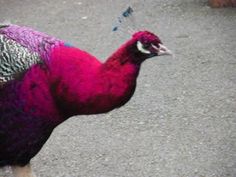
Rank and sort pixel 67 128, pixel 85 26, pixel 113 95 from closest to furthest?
1. pixel 113 95
2. pixel 67 128
3. pixel 85 26

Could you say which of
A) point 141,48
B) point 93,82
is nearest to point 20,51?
point 93,82

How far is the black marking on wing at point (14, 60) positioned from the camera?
9.45ft

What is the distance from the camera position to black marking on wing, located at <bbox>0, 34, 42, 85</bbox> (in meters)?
2.88

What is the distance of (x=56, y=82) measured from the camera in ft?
9.39

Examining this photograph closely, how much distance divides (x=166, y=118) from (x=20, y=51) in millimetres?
2016

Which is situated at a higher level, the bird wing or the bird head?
the bird wing

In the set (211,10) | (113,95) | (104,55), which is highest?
(113,95)

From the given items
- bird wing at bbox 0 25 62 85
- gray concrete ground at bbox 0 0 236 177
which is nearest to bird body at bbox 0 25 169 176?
bird wing at bbox 0 25 62 85

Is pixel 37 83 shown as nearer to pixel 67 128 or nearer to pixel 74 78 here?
pixel 74 78

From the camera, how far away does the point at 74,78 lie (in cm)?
285

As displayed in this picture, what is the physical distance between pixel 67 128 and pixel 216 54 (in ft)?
6.94

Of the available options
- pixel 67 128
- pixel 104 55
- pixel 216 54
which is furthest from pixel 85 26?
pixel 67 128

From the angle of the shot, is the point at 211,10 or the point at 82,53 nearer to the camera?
the point at 82,53

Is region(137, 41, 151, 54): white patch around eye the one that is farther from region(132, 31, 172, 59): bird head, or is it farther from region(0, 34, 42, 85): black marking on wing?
region(0, 34, 42, 85): black marking on wing
